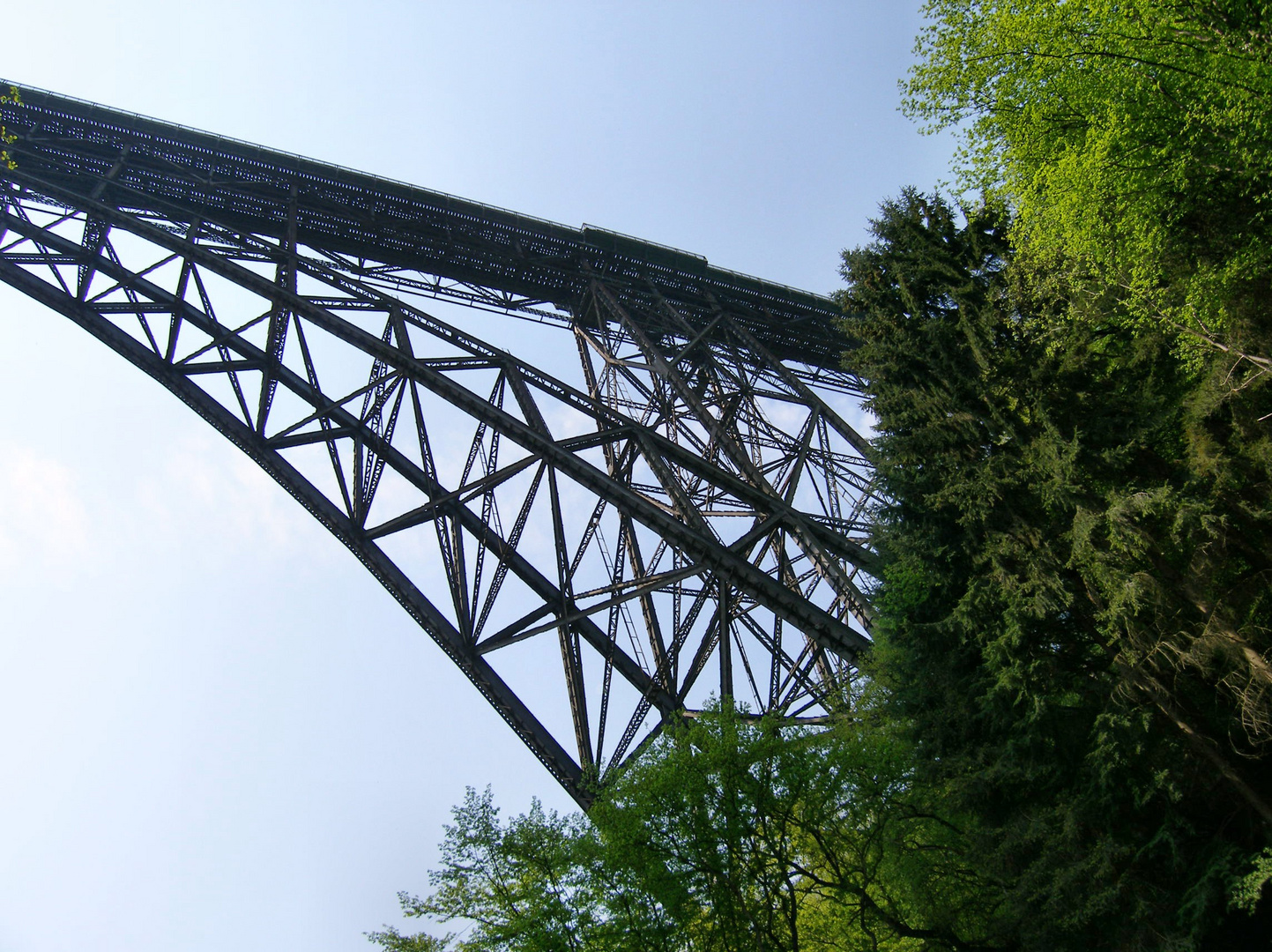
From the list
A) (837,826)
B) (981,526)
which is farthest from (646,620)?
(981,526)

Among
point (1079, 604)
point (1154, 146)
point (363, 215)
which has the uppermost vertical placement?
point (363, 215)

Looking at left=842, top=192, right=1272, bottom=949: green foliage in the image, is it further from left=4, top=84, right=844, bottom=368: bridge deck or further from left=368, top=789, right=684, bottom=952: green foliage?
left=4, top=84, right=844, bottom=368: bridge deck

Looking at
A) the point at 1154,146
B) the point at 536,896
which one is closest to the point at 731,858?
the point at 536,896

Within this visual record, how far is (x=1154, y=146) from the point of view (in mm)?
6551

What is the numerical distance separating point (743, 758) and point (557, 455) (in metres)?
3.95

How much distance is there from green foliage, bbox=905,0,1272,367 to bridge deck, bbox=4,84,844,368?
10.9 metres

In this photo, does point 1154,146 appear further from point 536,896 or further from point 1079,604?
point 536,896

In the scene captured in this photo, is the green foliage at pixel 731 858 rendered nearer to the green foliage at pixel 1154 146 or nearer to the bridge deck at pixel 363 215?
the green foliage at pixel 1154 146

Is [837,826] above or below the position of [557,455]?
below

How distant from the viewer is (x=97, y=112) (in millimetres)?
14609

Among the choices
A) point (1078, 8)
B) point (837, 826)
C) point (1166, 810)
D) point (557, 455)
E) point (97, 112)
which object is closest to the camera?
point (1166, 810)

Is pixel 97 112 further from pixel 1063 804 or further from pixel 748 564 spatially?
pixel 1063 804

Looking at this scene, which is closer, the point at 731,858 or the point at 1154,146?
the point at 1154,146

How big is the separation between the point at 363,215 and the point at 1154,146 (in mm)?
13568
